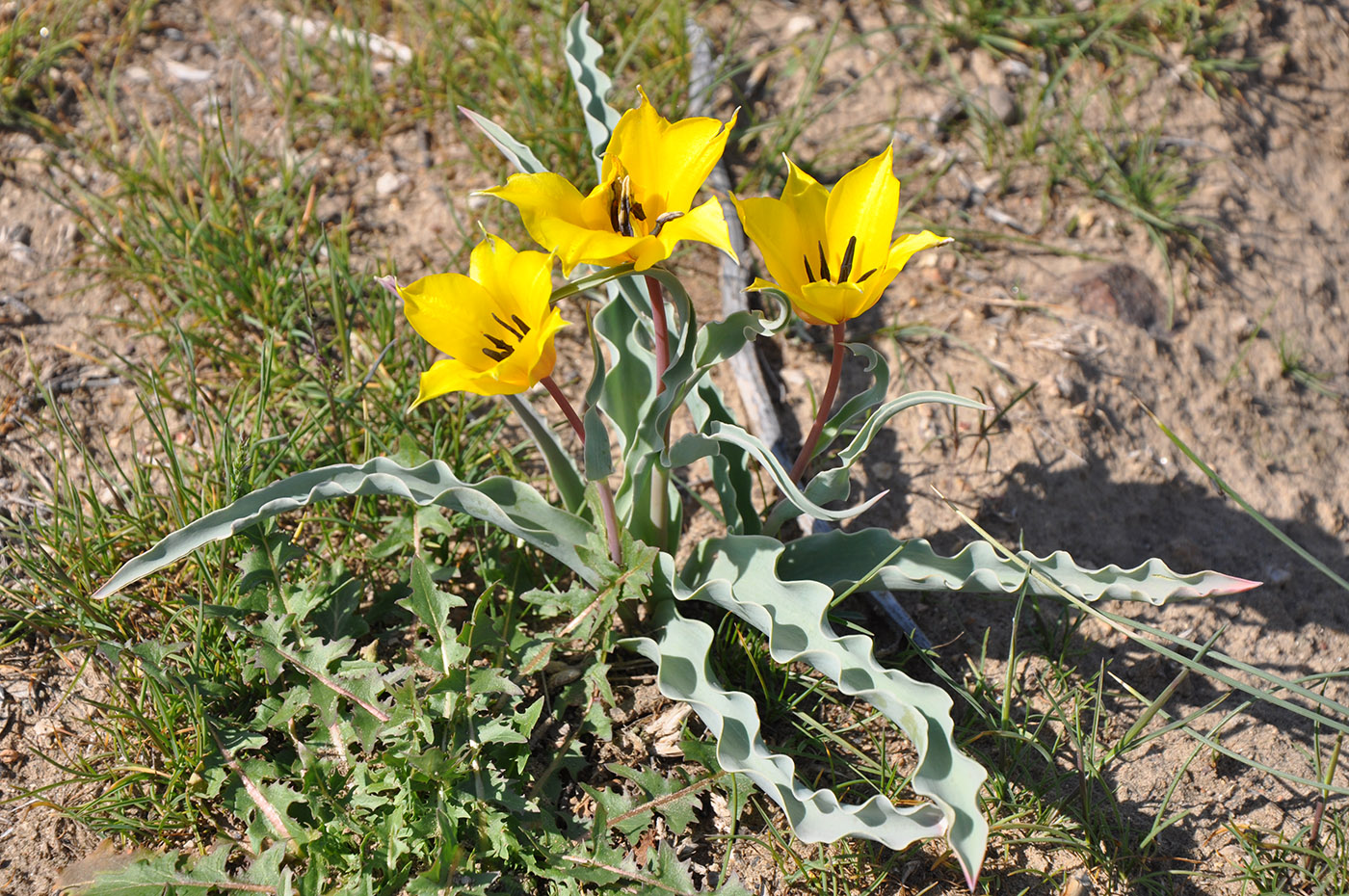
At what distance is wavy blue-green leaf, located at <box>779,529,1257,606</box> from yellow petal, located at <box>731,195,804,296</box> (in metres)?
0.62

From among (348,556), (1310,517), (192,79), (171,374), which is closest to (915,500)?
(1310,517)

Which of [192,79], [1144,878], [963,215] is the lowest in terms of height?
[1144,878]

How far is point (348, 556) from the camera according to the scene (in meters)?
2.52

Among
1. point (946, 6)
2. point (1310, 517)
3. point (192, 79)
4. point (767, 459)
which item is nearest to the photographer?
point (767, 459)

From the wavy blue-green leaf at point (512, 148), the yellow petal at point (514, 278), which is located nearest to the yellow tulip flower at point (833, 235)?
the yellow petal at point (514, 278)

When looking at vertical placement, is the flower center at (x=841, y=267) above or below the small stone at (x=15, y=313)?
above

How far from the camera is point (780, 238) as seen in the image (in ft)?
6.10

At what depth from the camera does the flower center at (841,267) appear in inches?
74.5

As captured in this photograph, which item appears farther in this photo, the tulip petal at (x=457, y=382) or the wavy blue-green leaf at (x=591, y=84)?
the wavy blue-green leaf at (x=591, y=84)

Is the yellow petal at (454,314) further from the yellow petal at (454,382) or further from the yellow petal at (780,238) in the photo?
the yellow petal at (780,238)

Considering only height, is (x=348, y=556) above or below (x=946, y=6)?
below

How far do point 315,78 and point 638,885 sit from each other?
3091mm

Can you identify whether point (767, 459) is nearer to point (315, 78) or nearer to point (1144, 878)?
point (1144, 878)

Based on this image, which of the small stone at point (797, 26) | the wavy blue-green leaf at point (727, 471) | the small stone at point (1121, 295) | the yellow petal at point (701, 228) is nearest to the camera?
the yellow petal at point (701, 228)
